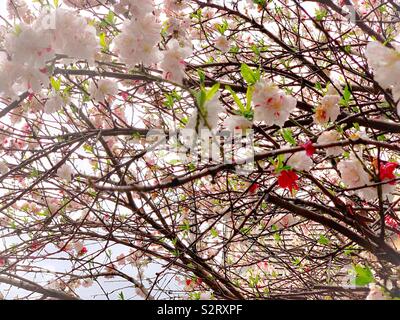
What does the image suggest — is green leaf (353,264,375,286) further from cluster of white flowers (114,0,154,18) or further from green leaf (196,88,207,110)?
cluster of white flowers (114,0,154,18)

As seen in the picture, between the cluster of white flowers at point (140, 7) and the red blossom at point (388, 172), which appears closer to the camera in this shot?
the red blossom at point (388, 172)

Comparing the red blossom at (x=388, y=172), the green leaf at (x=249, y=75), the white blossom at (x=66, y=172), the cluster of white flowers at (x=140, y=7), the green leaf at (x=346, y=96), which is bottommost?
the red blossom at (x=388, y=172)

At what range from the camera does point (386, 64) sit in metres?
1.15

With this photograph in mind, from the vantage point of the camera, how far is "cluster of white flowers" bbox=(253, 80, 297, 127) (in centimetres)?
146

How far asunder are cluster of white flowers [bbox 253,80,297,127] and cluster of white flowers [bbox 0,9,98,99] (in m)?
0.66

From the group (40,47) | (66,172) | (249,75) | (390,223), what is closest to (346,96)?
(249,75)

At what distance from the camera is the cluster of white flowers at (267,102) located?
1462mm

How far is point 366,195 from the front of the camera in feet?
5.12

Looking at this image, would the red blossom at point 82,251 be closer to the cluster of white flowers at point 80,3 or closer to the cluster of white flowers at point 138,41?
the cluster of white flowers at point 80,3

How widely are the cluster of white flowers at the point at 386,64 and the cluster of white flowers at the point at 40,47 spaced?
1004 mm

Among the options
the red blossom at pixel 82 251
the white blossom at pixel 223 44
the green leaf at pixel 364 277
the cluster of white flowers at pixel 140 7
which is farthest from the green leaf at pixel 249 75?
the red blossom at pixel 82 251
